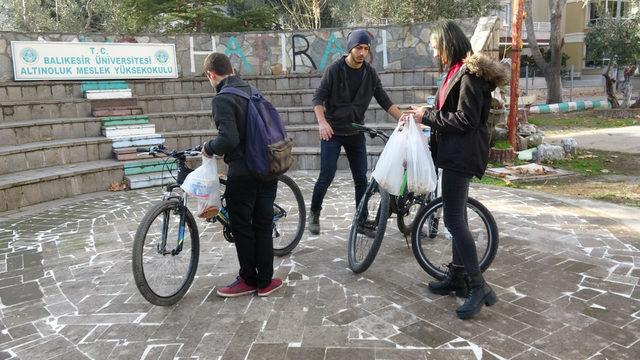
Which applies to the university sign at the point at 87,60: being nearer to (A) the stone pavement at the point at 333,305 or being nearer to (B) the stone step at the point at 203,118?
(B) the stone step at the point at 203,118

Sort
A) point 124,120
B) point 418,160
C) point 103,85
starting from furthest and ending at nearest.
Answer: point 103,85 → point 124,120 → point 418,160

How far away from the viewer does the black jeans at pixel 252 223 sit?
11.3ft

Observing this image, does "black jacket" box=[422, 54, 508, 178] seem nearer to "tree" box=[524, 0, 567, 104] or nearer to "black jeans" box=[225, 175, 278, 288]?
"black jeans" box=[225, 175, 278, 288]

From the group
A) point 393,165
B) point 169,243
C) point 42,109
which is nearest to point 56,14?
point 42,109

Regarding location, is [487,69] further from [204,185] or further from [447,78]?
[204,185]

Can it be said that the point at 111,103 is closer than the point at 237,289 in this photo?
No

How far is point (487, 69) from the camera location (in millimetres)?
2938

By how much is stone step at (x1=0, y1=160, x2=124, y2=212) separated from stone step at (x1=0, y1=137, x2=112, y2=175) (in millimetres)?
118

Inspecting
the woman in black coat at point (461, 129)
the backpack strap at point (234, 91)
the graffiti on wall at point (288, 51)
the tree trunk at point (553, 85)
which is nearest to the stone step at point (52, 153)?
the graffiti on wall at point (288, 51)

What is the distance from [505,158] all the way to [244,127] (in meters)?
6.00

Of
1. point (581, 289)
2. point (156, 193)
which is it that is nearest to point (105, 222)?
point (156, 193)

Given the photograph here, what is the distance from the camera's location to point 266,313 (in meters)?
3.37

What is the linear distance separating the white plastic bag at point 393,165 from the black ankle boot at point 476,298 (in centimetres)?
84

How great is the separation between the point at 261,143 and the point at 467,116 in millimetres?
1305
